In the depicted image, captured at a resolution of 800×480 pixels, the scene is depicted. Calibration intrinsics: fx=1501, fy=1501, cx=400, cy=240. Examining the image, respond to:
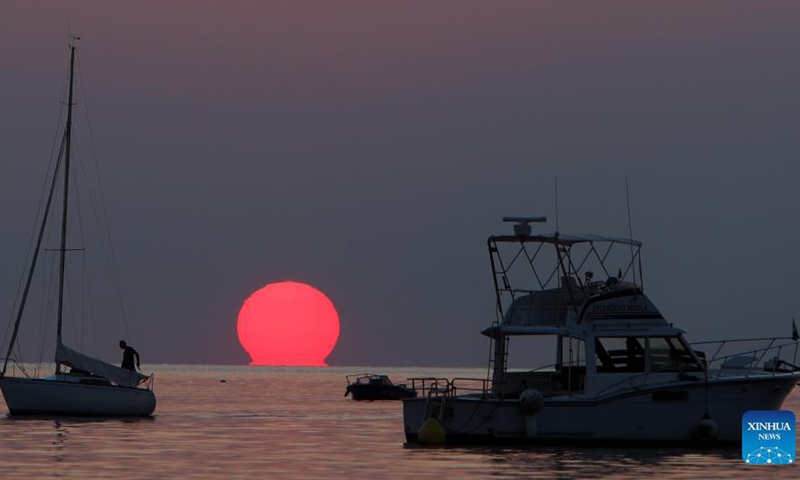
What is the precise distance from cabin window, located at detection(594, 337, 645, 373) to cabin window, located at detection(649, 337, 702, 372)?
36 cm

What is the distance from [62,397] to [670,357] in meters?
28.4

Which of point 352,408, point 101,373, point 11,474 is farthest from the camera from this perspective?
point 352,408

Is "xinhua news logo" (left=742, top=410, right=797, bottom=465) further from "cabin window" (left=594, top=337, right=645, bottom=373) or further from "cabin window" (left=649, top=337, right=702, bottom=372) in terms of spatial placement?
"cabin window" (left=594, top=337, right=645, bottom=373)

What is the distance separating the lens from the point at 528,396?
44844mm

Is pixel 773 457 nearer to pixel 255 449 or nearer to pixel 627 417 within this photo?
pixel 627 417

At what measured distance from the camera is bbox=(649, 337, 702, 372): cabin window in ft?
150

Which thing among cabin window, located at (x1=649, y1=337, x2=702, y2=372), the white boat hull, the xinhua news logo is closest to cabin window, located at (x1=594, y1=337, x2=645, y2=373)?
cabin window, located at (x1=649, y1=337, x2=702, y2=372)

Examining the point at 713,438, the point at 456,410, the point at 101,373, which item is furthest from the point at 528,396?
the point at 101,373

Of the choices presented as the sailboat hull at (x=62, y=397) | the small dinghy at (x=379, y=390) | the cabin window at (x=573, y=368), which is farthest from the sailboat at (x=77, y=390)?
the small dinghy at (x=379, y=390)

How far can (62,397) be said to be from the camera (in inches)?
2485

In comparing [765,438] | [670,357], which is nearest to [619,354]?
[670,357]

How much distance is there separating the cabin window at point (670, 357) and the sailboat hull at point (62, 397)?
88.2 ft

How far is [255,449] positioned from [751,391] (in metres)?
15.8

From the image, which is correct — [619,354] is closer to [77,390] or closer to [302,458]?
[302,458]
